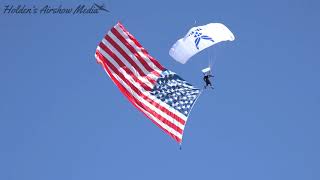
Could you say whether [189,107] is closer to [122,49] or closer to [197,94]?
[197,94]

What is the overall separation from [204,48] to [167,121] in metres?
4.44

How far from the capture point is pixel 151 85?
5234cm

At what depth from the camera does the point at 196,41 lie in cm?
5256

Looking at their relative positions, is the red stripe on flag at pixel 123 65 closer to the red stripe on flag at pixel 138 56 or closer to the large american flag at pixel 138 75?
the large american flag at pixel 138 75

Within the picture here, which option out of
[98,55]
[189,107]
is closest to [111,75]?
[98,55]

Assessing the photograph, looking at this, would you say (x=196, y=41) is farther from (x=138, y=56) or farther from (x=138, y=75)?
(x=138, y=75)

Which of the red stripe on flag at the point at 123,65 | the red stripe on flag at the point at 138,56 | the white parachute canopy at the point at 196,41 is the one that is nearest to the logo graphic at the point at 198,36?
the white parachute canopy at the point at 196,41

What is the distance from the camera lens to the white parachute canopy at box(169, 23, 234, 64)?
170ft

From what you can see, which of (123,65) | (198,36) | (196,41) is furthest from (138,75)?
(198,36)

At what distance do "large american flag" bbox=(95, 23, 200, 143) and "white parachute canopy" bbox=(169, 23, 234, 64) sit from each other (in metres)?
1.27

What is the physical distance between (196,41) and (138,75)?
3.57 metres

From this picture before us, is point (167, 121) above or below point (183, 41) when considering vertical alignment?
below

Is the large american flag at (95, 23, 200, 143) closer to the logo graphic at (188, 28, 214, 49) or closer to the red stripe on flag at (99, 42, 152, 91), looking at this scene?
the red stripe on flag at (99, 42, 152, 91)

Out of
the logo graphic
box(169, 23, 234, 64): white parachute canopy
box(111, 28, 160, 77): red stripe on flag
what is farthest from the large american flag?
the logo graphic
